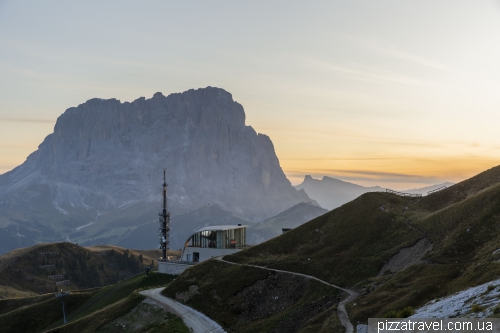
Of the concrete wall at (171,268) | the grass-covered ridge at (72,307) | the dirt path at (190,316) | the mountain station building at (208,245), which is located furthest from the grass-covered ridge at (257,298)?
the mountain station building at (208,245)

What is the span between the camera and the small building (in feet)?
366

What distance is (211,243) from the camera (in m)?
113

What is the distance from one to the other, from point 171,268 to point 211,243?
1167cm

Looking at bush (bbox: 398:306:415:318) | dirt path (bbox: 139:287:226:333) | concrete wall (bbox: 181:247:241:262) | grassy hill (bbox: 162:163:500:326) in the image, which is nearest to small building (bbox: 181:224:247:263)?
concrete wall (bbox: 181:247:241:262)

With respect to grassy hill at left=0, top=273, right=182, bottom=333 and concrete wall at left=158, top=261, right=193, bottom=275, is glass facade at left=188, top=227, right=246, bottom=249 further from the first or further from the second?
grassy hill at left=0, top=273, right=182, bottom=333

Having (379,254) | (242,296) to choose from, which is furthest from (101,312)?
(379,254)

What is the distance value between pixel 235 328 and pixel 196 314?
31.4ft

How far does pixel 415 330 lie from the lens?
1171 inches

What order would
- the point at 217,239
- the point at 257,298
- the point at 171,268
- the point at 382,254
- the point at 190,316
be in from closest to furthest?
1. the point at 257,298
2. the point at 382,254
3. the point at 190,316
4. the point at 171,268
5. the point at 217,239

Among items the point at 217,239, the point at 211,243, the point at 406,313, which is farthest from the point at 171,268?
the point at 406,313

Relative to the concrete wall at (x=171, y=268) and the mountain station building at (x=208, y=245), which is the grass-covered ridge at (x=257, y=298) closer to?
the concrete wall at (x=171, y=268)

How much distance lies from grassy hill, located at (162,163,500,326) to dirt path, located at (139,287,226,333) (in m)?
1.34

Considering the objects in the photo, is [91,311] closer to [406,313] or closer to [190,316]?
[190,316]

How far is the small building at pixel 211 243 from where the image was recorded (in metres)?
111
